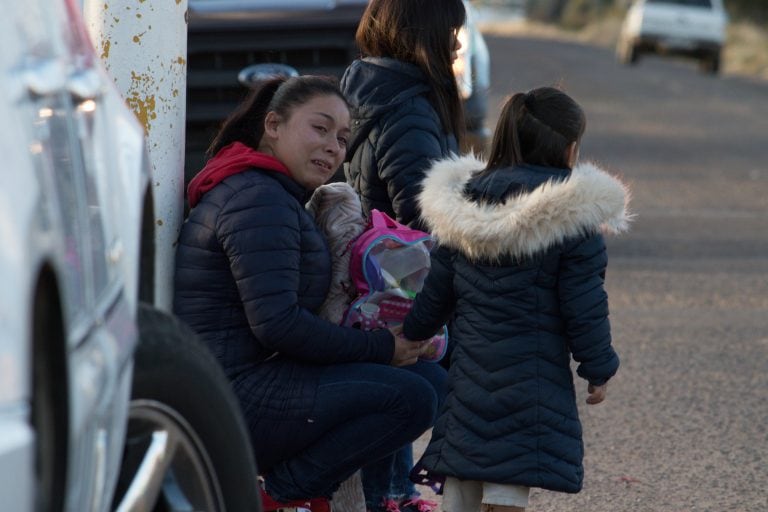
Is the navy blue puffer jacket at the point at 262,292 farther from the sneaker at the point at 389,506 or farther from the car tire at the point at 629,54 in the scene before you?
the car tire at the point at 629,54

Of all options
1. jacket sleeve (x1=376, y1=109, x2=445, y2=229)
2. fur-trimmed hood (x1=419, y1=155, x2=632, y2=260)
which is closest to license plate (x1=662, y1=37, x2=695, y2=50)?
jacket sleeve (x1=376, y1=109, x2=445, y2=229)

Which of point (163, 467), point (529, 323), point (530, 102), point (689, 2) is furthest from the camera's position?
point (689, 2)

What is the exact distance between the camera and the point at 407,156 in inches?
197

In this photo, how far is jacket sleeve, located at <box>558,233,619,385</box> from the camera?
4.13m

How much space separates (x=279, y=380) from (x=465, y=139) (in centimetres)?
140

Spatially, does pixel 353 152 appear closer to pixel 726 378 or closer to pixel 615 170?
pixel 726 378

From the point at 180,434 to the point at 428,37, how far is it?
2.39 metres

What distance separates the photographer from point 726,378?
695 centimetres

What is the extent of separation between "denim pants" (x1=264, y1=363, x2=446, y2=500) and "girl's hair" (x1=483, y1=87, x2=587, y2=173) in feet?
2.33

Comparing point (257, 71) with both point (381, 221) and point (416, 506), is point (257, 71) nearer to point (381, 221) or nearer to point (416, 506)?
point (416, 506)

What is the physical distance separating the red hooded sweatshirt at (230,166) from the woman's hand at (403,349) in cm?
56

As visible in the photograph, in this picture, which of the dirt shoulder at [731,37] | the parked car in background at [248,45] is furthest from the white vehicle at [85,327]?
the dirt shoulder at [731,37]

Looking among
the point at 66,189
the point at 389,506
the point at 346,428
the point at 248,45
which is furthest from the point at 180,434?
A: the point at 248,45

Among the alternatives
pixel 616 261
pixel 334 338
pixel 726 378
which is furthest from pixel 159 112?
pixel 616 261
